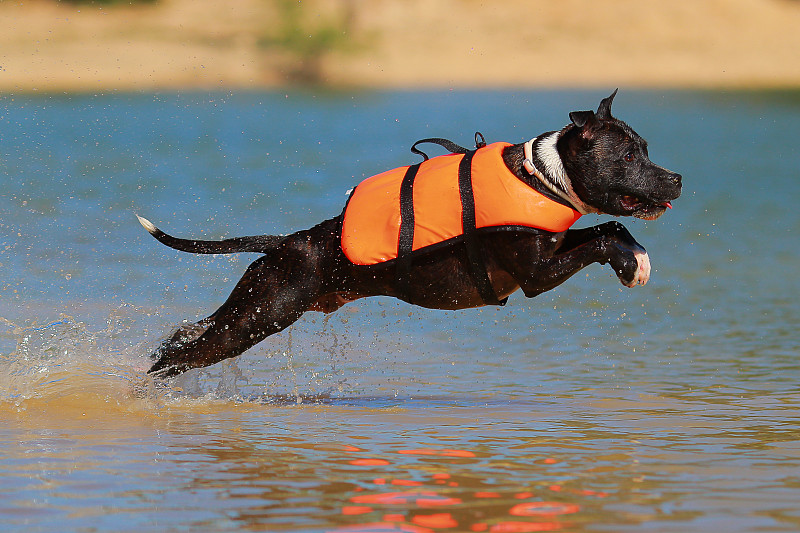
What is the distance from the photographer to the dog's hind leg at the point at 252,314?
19.3ft

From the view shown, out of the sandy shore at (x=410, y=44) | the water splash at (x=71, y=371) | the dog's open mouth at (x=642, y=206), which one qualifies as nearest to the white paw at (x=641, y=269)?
the dog's open mouth at (x=642, y=206)

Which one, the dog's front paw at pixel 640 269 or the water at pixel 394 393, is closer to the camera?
the water at pixel 394 393

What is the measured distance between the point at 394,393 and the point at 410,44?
47.3 meters

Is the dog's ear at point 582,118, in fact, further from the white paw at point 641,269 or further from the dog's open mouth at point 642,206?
the white paw at point 641,269

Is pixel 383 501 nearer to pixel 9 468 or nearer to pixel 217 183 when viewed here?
pixel 9 468

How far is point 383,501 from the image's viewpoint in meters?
4.36

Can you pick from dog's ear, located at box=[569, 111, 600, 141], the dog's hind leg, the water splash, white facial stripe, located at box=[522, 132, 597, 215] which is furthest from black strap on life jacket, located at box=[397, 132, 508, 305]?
the water splash

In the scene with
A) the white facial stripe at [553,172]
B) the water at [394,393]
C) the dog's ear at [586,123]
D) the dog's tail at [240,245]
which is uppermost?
the dog's ear at [586,123]

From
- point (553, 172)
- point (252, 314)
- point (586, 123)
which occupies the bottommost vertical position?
point (252, 314)

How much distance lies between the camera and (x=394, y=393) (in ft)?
22.0

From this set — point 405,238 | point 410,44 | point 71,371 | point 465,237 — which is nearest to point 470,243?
point 465,237

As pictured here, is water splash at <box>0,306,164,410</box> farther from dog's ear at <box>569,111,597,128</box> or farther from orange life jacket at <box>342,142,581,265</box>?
dog's ear at <box>569,111,597,128</box>

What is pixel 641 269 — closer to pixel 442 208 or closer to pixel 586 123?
pixel 586 123

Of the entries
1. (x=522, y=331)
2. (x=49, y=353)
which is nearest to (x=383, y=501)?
(x=49, y=353)
